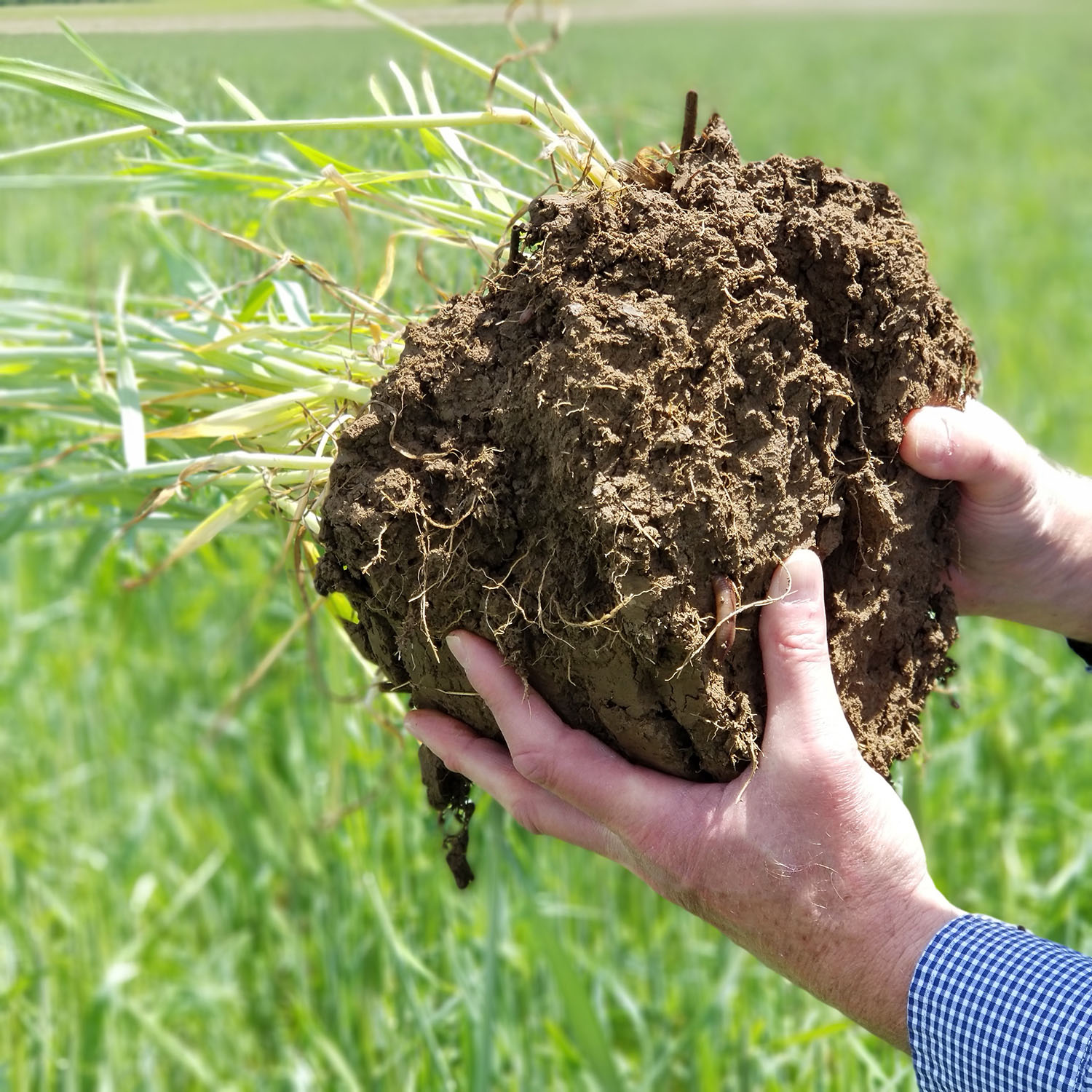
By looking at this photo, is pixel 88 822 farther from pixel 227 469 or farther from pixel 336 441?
pixel 336 441

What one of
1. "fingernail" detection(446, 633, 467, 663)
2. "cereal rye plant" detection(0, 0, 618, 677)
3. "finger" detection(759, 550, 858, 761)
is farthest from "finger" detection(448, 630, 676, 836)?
"cereal rye plant" detection(0, 0, 618, 677)

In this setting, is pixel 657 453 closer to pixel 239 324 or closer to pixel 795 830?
pixel 795 830

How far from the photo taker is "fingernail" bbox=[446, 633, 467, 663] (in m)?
0.97

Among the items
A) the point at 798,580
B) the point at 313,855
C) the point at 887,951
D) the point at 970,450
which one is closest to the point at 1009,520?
the point at 970,450

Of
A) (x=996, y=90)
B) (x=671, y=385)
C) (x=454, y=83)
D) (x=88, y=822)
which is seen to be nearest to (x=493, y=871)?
(x=671, y=385)

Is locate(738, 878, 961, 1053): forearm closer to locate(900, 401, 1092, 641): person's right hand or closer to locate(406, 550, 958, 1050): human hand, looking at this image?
locate(406, 550, 958, 1050): human hand

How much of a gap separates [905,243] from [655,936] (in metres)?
1.24

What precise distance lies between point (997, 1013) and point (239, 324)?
38.9 inches

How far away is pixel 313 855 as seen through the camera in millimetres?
1885

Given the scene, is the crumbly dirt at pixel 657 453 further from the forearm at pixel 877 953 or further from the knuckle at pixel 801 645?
the forearm at pixel 877 953

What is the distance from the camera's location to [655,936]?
179cm

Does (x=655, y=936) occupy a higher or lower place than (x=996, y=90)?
lower

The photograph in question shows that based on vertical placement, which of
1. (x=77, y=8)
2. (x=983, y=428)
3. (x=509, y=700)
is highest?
(x=77, y=8)

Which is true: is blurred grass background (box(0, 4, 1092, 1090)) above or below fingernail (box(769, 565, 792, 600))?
below
